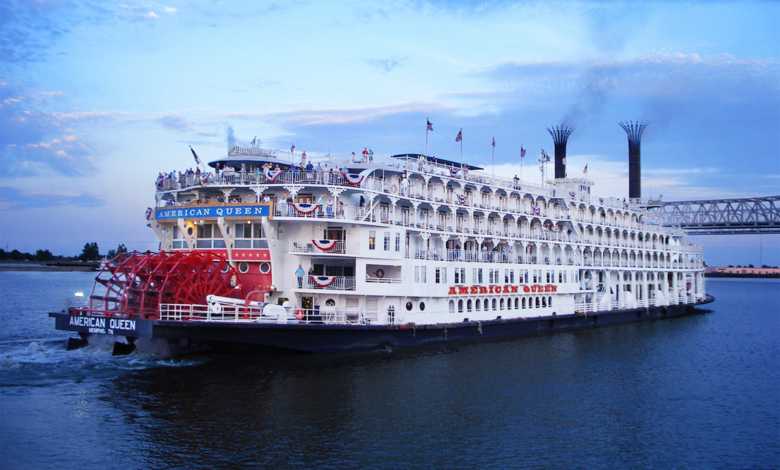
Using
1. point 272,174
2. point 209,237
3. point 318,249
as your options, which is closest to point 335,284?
point 318,249

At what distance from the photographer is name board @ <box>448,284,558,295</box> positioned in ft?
121

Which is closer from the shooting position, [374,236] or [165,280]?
[165,280]

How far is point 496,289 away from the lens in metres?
39.9

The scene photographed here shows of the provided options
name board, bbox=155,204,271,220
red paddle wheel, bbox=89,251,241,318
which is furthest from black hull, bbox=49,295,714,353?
name board, bbox=155,204,271,220

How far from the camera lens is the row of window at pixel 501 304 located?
37.9 metres

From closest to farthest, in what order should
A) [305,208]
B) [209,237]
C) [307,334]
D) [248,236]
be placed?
[307,334] → [305,208] → [248,236] → [209,237]

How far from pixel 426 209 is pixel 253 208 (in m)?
11.5

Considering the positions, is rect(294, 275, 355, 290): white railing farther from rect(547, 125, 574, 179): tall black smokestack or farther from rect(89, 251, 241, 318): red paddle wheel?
rect(547, 125, 574, 179): tall black smokestack

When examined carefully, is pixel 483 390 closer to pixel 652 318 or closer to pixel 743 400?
pixel 743 400

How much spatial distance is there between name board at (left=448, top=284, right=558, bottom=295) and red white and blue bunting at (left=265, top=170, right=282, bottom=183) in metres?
11.9

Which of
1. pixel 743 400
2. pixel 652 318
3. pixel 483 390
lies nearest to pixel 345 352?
pixel 483 390

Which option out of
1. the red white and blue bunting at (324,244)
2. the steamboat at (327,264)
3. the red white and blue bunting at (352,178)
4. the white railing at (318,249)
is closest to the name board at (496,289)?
the steamboat at (327,264)

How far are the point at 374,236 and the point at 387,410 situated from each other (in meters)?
12.0

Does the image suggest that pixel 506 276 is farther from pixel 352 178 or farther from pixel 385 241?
pixel 352 178
